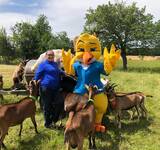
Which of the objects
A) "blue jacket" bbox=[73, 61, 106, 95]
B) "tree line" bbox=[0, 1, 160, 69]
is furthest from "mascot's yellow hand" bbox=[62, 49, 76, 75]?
"tree line" bbox=[0, 1, 160, 69]

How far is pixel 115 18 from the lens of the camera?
50781 mm

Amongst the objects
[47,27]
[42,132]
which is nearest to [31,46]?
[47,27]

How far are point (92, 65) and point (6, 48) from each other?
58044 mm

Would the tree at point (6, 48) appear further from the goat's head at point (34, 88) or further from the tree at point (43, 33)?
the goat's head at point (34, 88)

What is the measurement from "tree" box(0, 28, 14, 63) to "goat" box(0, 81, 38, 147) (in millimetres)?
53650

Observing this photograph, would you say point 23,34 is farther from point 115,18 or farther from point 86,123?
point 86,123

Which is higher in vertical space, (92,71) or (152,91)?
(92,71)

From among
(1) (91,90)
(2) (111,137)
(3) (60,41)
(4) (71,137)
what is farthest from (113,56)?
(3) (60,41)

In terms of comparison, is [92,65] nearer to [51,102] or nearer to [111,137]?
[51,102]

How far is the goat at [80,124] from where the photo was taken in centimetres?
813

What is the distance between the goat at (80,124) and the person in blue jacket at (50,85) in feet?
2.71

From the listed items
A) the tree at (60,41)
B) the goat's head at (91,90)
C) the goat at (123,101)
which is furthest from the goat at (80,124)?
the tree at (60,41)

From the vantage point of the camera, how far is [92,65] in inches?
376

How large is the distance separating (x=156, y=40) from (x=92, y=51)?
135ft
